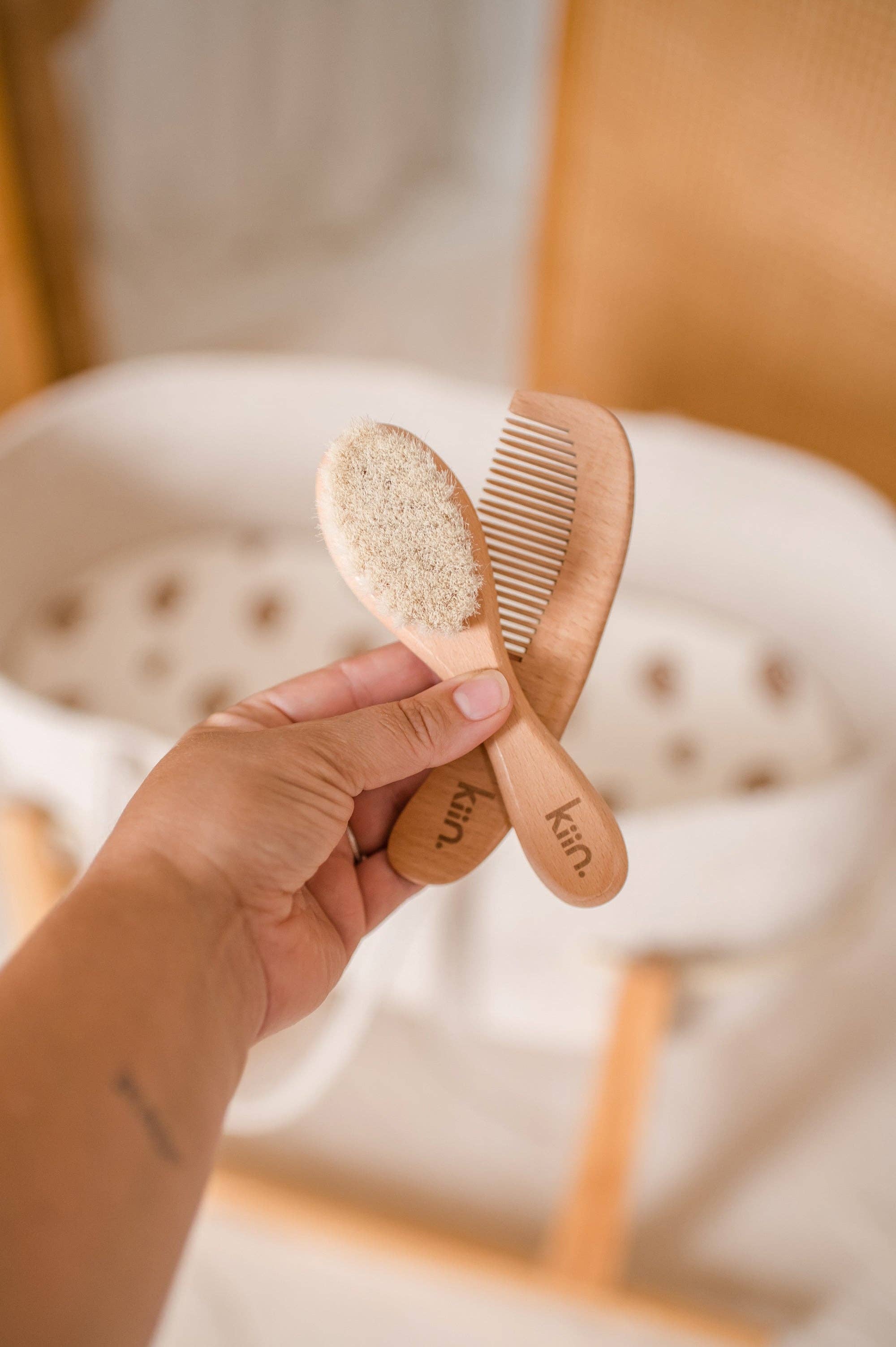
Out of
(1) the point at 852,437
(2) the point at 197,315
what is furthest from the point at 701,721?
(2) the point at 197,315

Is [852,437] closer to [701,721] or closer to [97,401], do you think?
[701,721]

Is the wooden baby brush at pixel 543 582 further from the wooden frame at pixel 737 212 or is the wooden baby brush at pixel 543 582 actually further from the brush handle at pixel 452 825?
the wooden frame at pixel 737 212

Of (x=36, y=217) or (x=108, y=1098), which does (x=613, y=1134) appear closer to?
(x=108, y=1098)

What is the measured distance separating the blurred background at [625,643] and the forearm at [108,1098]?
384 millimetres

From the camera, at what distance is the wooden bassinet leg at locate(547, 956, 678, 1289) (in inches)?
34.2

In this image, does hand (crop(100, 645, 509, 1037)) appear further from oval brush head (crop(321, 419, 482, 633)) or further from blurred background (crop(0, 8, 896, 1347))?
blurred background (crop(0, 8, 896, 1347))

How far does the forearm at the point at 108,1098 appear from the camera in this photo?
0.33 m

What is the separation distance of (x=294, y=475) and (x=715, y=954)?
0.73 m

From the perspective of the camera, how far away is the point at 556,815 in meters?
0.50

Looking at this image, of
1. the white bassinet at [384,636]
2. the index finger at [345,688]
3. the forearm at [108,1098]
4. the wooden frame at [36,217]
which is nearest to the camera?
the forearm at [108,1098]

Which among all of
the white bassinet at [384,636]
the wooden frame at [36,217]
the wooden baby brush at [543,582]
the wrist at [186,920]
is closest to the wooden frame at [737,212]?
the white bassinet at [384,636]

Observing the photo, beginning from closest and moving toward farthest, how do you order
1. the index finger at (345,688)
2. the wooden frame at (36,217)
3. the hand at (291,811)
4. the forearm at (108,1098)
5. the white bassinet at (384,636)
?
the forearm at (108,1098) → the hand at (291,811) → the index finger at (345,688) → the white bassinet at (384,636) → the wooden frame at (36,217)

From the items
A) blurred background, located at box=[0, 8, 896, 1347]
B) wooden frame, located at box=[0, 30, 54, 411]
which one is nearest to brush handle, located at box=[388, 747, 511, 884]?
blurred background, located at box=[0, 8, 896, 1347]

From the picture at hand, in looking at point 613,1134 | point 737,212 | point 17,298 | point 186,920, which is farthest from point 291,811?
point 17,298
